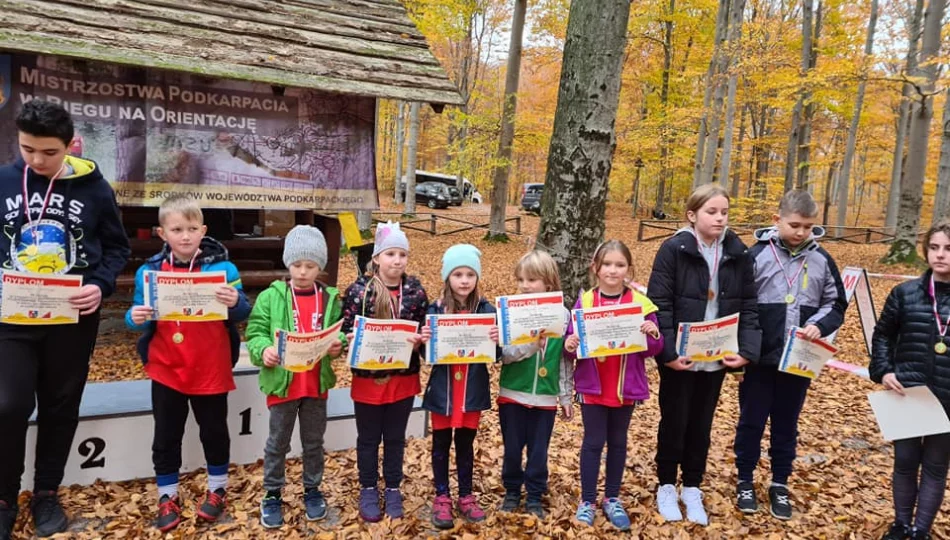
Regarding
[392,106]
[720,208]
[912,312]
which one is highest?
[392,106]

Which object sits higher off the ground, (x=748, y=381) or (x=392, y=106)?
(x=392, y=106)

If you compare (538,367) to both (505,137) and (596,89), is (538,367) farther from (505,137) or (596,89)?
(505,137)

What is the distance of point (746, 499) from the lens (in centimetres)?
351

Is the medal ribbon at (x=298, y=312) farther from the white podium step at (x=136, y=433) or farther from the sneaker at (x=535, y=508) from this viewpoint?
the sneaker at (x=535, y=508)

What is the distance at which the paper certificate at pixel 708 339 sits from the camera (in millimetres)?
3086

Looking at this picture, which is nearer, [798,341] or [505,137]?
[798,341]

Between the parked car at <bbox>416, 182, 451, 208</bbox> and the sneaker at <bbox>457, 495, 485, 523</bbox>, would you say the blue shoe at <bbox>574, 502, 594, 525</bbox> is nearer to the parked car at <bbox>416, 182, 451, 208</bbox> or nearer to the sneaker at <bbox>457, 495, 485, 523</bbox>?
the sneaker at <bbox>457, 495, 485, 523</bbox>

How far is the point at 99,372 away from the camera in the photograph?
18.2ft

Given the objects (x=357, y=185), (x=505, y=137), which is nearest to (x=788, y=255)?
(x=357, y=185)

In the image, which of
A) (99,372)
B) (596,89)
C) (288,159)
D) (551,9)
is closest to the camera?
(596,89)

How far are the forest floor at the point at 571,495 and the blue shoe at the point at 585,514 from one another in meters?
0.04

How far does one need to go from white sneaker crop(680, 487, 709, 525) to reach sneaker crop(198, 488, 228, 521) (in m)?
2.78

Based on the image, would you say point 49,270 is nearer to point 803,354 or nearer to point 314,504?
point 314,504

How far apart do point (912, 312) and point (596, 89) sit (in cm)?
314
